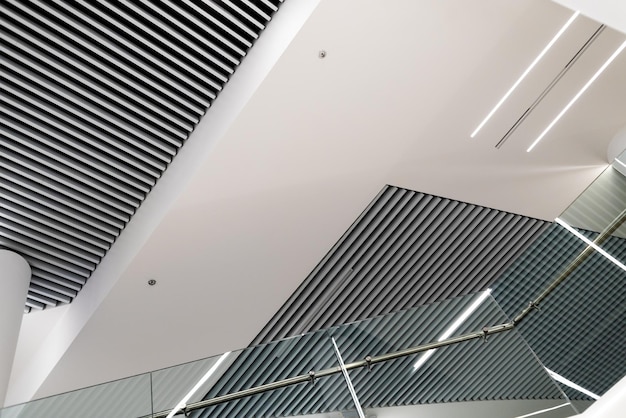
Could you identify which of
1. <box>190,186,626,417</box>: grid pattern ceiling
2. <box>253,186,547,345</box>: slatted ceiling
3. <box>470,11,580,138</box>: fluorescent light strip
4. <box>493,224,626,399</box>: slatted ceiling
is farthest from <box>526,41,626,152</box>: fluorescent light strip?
<box>493,224,626,399</box>: slatted ceiling

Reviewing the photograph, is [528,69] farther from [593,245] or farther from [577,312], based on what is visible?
[577,312]

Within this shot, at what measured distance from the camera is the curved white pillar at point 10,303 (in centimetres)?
452

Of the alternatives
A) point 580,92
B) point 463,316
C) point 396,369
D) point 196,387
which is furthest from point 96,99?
point 580,92

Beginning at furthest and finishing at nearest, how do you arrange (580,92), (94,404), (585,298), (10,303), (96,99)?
1. (580,92)
2. (10,303)
3. (96,99)
4. (585,298)
5. (94,404)

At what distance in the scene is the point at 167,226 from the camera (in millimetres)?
4809

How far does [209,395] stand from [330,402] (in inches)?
23.2

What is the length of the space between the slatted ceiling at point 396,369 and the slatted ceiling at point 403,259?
6.35 ft

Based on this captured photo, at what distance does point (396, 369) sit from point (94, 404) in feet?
4.96

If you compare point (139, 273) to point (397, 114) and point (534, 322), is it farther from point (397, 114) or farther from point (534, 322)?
point (534, 322)

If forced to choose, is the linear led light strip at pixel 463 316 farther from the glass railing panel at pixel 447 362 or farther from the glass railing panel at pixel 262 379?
the glass railing panel at pixel 262 379

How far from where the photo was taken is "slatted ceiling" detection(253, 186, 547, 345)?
235 inches

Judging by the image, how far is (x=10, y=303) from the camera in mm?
4723

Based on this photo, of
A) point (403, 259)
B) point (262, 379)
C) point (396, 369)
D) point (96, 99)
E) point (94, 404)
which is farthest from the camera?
point (403, 259)

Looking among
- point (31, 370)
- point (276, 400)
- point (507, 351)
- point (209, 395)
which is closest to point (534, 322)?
point (507, 351)
